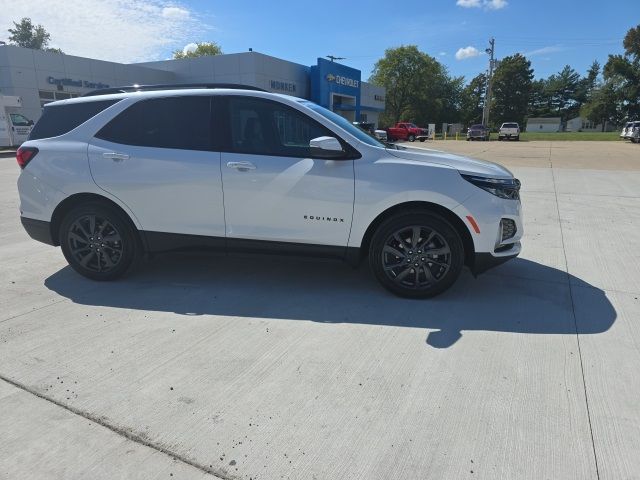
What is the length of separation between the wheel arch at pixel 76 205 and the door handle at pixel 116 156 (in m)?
0.40

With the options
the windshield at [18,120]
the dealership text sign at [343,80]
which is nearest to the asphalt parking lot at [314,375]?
the windshield at [18,120]

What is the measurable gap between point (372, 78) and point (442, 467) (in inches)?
3522

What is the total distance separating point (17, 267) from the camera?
17.0ft

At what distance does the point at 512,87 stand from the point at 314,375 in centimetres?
10518

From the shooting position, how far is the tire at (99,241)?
14.8 ft

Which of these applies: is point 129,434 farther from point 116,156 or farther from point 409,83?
point 409,83

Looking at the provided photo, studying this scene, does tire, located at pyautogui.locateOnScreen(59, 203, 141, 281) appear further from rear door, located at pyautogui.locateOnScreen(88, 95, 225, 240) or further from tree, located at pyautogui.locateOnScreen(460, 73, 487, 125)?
tree, located at pyautogui.locateOnScreen(460, 73, 487, 125)

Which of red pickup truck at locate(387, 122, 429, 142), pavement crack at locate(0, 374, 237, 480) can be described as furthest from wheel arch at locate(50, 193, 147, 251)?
red pickup truck at locate(387, 122, 429, 142)

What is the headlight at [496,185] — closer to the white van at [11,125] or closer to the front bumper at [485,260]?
the front bumper at [485,260]

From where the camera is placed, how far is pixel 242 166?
4.20 m

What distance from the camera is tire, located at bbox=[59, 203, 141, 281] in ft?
14.8

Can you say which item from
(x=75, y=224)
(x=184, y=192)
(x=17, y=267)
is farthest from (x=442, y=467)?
(x=17, y=267)

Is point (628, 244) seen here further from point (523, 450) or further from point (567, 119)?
point (567, 119)

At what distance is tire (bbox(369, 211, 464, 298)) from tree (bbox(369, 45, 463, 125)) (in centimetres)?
8040
